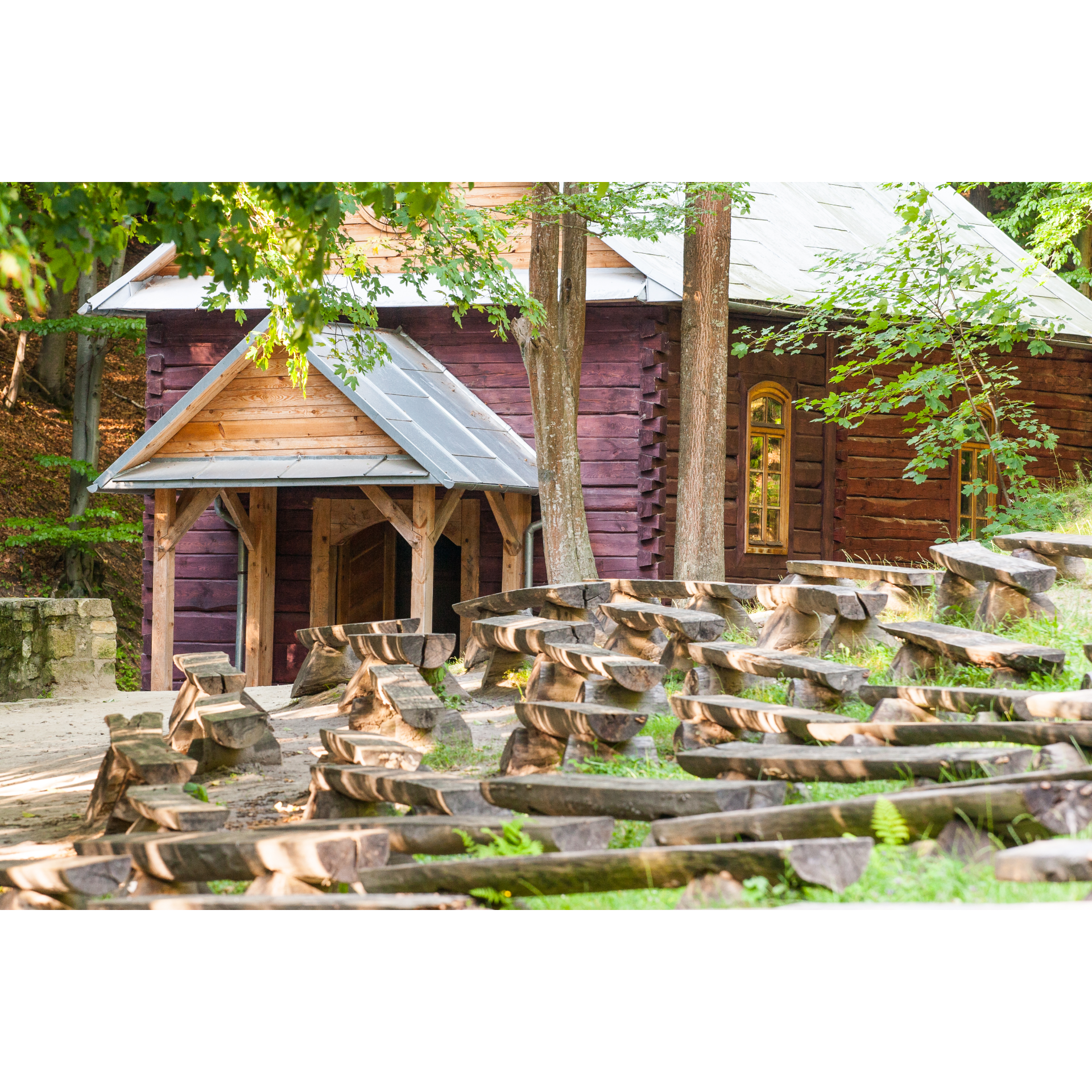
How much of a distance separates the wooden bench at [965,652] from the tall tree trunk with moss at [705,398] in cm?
519

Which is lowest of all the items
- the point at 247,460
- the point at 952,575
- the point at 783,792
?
the point at 783,792

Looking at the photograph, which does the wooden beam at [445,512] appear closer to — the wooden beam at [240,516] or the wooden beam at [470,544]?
the wooden beam at [470,544]

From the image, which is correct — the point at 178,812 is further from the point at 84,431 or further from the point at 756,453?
the point at 84,431

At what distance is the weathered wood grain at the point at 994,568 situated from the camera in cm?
577

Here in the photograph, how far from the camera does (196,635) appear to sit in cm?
1415

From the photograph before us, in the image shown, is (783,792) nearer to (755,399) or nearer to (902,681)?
(902,681)

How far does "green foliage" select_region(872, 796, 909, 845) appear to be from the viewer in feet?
10.8

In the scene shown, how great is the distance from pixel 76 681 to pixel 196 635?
10.0 ft

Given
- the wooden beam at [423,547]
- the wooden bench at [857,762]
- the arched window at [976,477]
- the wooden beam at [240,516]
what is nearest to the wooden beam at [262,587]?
the wooden beam at [240,516]

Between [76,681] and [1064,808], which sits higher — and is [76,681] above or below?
below

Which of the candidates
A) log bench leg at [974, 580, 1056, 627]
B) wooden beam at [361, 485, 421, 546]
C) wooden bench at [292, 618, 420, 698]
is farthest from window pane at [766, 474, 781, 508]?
log bench leg at [974, 580, 1056, 627]

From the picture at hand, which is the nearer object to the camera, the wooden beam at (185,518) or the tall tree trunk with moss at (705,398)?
the tall tree trunk with moss at (705,398)

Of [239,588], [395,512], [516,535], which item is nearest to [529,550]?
[516,535]

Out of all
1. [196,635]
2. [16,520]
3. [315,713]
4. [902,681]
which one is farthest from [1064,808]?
[16,520]
